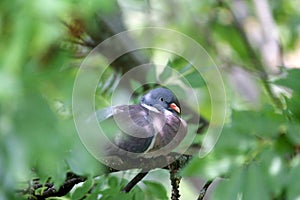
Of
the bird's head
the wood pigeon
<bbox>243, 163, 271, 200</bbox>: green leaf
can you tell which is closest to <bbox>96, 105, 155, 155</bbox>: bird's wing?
the wood pigeon

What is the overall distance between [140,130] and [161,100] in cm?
18

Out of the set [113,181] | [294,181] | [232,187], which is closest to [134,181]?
[113,181]

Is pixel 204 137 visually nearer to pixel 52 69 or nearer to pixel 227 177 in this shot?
pixel 227 177

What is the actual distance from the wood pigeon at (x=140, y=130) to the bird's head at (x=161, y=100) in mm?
37

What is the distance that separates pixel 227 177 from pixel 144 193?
189mm

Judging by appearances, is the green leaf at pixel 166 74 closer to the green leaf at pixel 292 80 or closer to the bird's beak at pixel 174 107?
the bird's beak at pixel 174 107

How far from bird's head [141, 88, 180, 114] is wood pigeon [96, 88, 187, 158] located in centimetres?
4

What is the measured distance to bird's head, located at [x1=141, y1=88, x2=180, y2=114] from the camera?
1.72 m

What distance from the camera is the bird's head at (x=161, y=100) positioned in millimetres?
1721

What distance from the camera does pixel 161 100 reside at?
172 centimetres

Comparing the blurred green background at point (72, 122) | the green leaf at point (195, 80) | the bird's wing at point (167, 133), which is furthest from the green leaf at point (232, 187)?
the green leaf at point (195, 80)

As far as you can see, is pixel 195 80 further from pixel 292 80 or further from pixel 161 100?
pixel 292 80

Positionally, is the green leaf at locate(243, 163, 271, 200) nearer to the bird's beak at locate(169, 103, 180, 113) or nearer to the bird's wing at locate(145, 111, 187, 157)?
the bird's wing at locate(145, 111, 187, 157)

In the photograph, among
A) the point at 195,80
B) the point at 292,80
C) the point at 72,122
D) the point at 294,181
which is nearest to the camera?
the point at 72,122
